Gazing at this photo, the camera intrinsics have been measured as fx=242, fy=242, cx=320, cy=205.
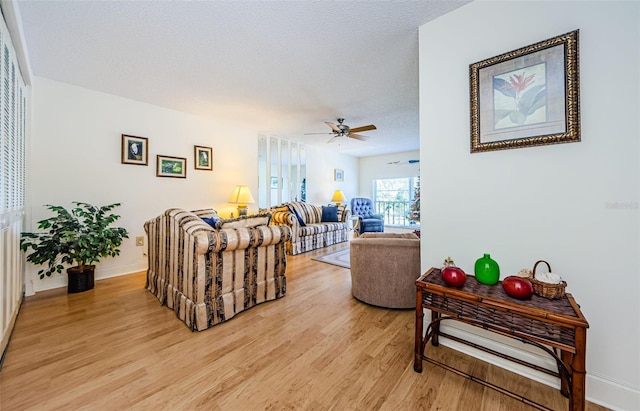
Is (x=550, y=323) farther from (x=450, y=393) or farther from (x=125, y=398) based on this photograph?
(x=125, y=398)

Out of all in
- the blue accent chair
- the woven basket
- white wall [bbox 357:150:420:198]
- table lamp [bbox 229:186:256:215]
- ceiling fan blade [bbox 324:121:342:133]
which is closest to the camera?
the woven basket

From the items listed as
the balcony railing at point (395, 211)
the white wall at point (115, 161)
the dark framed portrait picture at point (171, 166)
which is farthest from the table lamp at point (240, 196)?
the balcony railing at point (395, 211)

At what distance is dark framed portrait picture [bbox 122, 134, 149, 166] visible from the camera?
3320mm

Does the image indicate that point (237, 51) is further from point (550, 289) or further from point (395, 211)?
point (395, 211)

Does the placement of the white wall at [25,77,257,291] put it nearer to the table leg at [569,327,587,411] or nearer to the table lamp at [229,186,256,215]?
the table lamp at [229,186,256,215]

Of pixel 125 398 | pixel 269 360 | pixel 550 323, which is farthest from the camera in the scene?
pixel 269 360

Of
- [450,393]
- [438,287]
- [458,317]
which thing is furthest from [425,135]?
[450,393]

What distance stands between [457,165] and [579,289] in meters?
0.94

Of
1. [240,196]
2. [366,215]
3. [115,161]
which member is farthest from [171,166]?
[366,215]

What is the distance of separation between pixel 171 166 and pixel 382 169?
5.93 metres

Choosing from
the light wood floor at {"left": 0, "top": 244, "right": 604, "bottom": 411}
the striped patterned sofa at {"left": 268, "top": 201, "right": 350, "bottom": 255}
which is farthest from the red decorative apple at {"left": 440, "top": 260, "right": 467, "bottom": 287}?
the striped patterned sofa at {"left": 268, "top": 201, "right": 350, "bottom": 255}

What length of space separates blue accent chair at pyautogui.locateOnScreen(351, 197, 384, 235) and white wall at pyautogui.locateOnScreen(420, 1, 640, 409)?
419 cm

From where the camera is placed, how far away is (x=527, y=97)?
1.43 m

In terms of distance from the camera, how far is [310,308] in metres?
2.32
